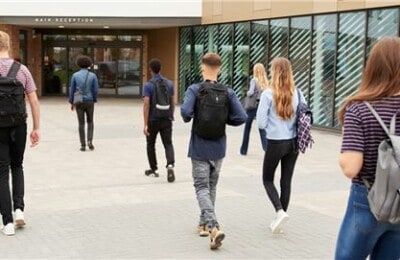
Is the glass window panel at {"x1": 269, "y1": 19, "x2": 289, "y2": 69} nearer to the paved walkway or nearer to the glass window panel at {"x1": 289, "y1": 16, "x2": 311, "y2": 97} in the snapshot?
the glass window panel at {"x1": 289, "y1": 16, "x2": 311, "y2": 97}

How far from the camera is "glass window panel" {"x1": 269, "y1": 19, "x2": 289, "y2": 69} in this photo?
660 inches

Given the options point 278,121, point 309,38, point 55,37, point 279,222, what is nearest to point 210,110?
point 278,121

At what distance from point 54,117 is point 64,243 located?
42.4ft

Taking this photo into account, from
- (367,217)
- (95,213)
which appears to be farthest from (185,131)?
(367,217)

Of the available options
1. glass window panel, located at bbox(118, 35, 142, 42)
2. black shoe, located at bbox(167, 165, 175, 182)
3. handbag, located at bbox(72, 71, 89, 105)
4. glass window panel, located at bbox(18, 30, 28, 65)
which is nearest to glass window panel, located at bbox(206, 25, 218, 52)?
glass window panel, located at bbox(118, 35, 142, 42)

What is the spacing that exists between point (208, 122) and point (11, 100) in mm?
1762

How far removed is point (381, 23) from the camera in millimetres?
13273

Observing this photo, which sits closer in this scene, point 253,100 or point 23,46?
point 253,100

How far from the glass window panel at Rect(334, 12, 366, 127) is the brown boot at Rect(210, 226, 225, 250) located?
32.1 ft

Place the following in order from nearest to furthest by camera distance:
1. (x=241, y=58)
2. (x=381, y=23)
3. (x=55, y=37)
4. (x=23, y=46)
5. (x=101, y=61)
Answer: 1. (x=381, y=23)
2. (x=241, y=58)
3. (x=23, y=46)
4. (x=55, y=37)
5. (x=101, y=61)

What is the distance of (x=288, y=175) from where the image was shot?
230 inches

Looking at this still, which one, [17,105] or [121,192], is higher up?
[17,105]

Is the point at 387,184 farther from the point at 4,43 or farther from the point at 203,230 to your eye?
the point at 4,43

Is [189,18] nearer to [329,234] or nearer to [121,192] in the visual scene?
[121,192]
